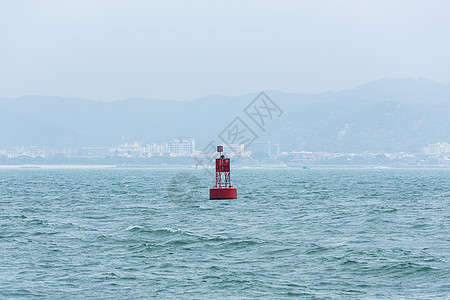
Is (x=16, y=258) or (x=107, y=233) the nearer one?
(x=16, y=258)

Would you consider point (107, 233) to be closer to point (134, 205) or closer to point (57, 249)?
point (57, 249)

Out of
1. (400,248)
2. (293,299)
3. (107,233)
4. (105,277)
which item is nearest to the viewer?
(293,299)

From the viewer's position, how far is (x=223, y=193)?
67312 mm

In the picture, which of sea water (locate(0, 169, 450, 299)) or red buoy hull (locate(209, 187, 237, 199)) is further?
red buoy hull (locate(209, 187, 237, 199))

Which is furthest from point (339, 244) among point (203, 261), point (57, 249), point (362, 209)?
point (362, 209)

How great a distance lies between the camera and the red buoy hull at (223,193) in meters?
67.0

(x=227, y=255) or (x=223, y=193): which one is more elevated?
(x=223, y=193)

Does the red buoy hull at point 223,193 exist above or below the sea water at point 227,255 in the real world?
above

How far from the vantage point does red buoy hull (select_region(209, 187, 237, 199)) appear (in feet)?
220

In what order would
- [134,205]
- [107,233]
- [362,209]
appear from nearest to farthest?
[107,233] < [362,209] < [134,205]

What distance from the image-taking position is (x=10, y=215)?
56875 millimetres

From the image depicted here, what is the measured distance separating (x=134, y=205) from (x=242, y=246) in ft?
106

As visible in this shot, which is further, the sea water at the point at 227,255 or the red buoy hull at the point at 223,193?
the red buoy hull at the point at 223,193

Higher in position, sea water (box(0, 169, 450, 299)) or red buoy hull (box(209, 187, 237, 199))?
red buoy hull (box(209, 187, 237, 199))
